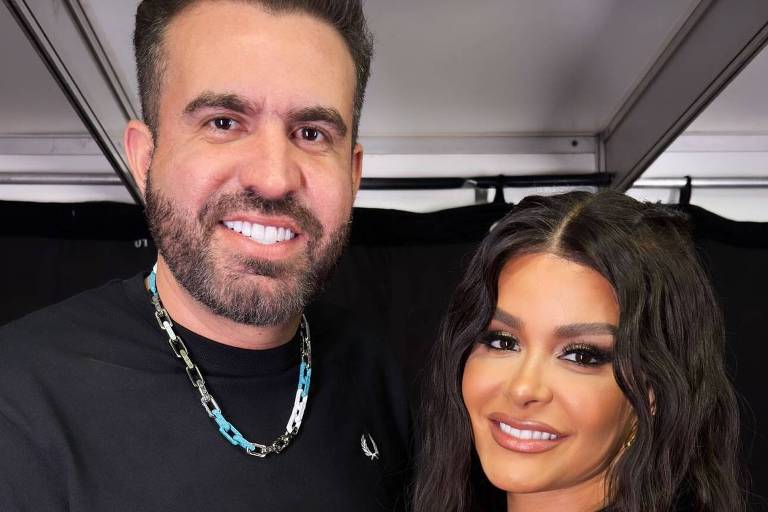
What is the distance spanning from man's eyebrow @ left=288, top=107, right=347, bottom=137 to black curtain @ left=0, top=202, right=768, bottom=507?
1028 millimetres

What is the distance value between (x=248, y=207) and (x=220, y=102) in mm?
175

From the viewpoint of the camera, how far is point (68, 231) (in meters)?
2.45

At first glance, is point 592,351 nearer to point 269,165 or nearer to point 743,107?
point 269,165

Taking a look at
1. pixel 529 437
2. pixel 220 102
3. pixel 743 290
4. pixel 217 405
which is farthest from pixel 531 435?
pixel 743 290

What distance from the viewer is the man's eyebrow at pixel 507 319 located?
1.44 meters

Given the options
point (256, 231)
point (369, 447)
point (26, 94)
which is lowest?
point (369, 447)

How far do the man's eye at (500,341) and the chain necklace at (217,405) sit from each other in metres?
0.34

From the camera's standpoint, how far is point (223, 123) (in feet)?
4.64

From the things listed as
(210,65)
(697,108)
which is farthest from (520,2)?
(210,65)

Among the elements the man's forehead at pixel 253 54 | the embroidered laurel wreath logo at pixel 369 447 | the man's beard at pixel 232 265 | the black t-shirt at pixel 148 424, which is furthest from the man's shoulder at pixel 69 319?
the embroidered laurel wreath logo at pixel 369 447

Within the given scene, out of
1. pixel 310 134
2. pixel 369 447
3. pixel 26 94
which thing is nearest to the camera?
pixel 310 134

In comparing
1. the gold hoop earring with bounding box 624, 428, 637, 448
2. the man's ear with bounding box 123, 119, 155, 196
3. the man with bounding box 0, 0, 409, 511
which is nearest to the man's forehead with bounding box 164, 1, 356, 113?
the man with bounding box 0, 0, 409, 511

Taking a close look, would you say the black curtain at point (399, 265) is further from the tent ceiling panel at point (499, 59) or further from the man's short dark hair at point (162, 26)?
the man's short dark hair at point (162, 26)

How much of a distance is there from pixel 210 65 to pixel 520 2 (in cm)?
64
